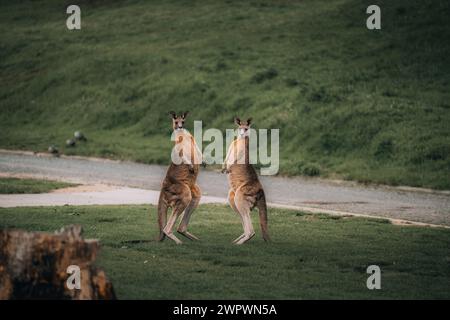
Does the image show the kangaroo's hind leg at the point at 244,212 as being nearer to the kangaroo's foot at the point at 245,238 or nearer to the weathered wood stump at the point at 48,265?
the kangaroo's foot at the point at 245,238

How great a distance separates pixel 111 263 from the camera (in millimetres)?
12445

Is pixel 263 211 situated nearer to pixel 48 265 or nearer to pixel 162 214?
pixel 162 214

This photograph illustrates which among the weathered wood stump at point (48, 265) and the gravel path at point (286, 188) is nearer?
the weathered wood stump at point (48, 265)

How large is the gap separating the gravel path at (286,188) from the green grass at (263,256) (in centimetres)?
212

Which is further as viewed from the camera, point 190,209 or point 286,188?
point 286,188

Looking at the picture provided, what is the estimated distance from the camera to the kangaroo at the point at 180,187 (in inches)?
562

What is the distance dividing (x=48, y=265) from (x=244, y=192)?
558cm

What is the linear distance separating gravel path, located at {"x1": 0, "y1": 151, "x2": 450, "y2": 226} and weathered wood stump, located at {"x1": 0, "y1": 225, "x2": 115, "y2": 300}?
935 centimetres

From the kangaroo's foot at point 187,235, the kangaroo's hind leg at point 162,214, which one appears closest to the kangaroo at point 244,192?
the kangaroo's foot at point 187,235

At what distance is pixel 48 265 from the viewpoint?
9.27 metres

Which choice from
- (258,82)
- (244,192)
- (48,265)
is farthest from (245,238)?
(258,82)

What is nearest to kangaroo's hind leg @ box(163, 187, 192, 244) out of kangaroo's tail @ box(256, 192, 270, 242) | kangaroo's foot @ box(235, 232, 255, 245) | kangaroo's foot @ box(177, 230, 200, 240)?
kangaroo's foot @ box(177, 230, 200, 240)
